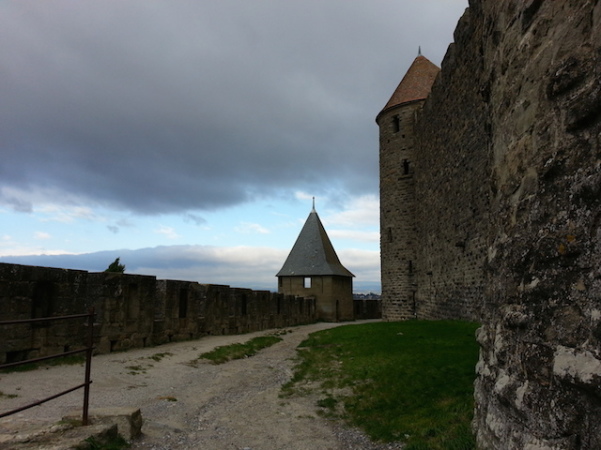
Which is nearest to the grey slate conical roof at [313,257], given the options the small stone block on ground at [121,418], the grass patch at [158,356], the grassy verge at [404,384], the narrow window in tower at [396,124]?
the narrow window in tower at [396,124]

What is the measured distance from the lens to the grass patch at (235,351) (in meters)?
11.9

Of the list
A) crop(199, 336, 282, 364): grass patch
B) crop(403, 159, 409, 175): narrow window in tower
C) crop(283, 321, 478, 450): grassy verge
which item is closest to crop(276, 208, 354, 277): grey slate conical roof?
crop(403, 159, 409, 175): narrow window in tower

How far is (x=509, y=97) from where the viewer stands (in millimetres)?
3385

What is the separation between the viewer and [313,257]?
3744 centimetres

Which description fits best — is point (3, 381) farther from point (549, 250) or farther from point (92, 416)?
point (549, 250)

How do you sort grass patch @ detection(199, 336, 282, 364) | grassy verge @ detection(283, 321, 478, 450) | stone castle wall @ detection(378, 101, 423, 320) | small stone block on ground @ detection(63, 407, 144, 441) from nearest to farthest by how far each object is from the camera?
small stone block on ground @ detection(63, 407, 144, 441) → grassy verge @ detection(283, 321, 478, 450) → grass patch @ detection(199, 336, 282, 364) → stone castle wall @ detection(378, 101, 423, 320)

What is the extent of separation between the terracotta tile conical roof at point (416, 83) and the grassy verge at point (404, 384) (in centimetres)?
1632

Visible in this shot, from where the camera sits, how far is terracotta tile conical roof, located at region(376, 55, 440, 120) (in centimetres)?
2557

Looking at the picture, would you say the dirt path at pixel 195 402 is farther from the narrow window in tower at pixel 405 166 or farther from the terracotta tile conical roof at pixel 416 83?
the terracotta tile conical roof at pixel 416 83

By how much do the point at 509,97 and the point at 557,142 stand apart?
0.91 meters

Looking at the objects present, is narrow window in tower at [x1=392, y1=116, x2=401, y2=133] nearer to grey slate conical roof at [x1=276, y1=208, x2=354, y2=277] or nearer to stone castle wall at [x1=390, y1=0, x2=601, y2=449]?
grey slate conical roof at [x1=276, y1=208, x2=354, y2=277]

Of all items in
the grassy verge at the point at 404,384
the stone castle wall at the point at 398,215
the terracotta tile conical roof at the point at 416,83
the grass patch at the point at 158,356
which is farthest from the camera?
the terracotta tile conical roof at the point at 416,83

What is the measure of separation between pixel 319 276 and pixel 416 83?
16508 millimetres

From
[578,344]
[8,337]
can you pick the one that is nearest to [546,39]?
[578,344]
